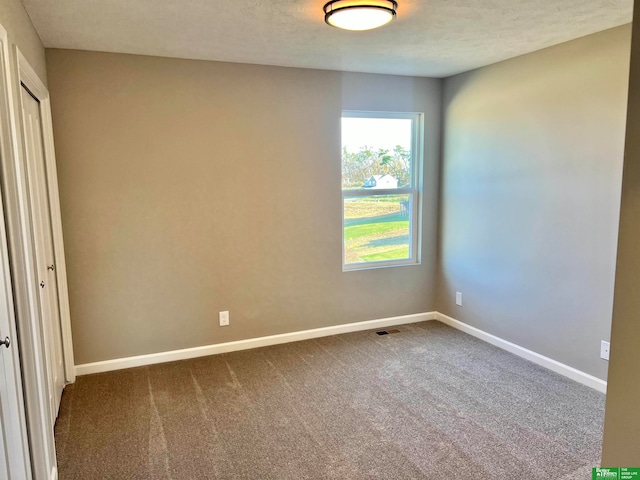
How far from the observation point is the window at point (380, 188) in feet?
13.7

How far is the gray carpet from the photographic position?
90.3 inches

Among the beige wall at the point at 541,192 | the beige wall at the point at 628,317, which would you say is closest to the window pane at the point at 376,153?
the beige wall at the point at 541,192

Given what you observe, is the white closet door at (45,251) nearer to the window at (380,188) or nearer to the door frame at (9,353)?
the door frame at (9,353)

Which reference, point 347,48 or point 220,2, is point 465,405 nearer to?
point 347,48

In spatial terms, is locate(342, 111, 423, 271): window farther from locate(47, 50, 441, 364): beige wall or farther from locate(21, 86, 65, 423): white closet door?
locate(21, 86, 65, 423): white closet door

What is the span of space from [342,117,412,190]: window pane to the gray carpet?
1.61 metres

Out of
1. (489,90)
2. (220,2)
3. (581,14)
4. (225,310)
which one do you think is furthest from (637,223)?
(225,310)

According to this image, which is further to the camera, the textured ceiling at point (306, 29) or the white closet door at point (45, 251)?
the white closet door at point (45, 251)

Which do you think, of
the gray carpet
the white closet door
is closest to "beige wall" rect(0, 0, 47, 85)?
the white closet door

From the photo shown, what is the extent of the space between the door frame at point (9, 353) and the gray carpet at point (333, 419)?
0.66 metres

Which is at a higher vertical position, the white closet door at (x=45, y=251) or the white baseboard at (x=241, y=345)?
the white closet door at (x=45, y=251)

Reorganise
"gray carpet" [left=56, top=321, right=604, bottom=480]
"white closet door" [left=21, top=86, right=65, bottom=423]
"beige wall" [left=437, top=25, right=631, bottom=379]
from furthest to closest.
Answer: "beige wall" [left=437, top=25, right=631, bottom=379] → "white closet door" [left=21, top=86, right=65, bottom=423] → "gray carpet" [left=56, top=321, right=604, bottom=480]

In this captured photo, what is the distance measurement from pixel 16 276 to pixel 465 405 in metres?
2.62

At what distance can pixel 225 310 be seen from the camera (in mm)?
3809
